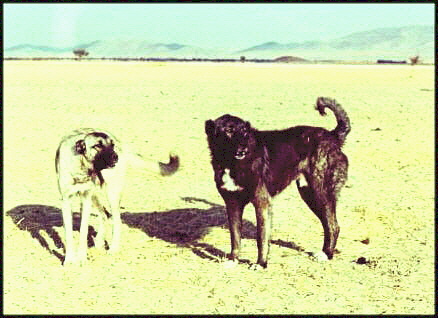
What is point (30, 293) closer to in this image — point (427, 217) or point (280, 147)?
point (280, 147)

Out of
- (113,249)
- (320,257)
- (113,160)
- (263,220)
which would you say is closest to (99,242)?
(113,249)

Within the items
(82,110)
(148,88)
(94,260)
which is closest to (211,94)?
(148,88)

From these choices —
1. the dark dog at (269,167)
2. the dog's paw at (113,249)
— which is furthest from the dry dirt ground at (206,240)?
the dark dog at (269,167)

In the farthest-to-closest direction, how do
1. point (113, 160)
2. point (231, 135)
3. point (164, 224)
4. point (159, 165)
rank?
1. point (164, 224)
2. point (159, 165)
3. point (113, 160)
4. point (231, 135)

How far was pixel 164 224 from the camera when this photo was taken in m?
9.95

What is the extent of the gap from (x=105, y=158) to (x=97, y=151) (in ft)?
0.41

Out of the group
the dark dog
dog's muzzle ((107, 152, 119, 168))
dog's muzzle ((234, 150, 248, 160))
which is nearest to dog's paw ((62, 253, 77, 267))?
dog's muzzle ((107, 152, 119, 168))

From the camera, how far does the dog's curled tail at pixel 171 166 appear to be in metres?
8.91

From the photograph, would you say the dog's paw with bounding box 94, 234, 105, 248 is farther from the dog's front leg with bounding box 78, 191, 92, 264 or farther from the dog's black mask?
the dog's black mask

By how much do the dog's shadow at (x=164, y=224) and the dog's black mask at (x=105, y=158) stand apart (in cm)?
139

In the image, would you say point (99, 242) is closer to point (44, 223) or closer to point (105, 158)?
point (105, 158)

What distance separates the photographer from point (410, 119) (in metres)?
21.1

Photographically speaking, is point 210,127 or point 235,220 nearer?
point 210,127

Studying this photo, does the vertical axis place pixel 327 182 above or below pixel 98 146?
below
